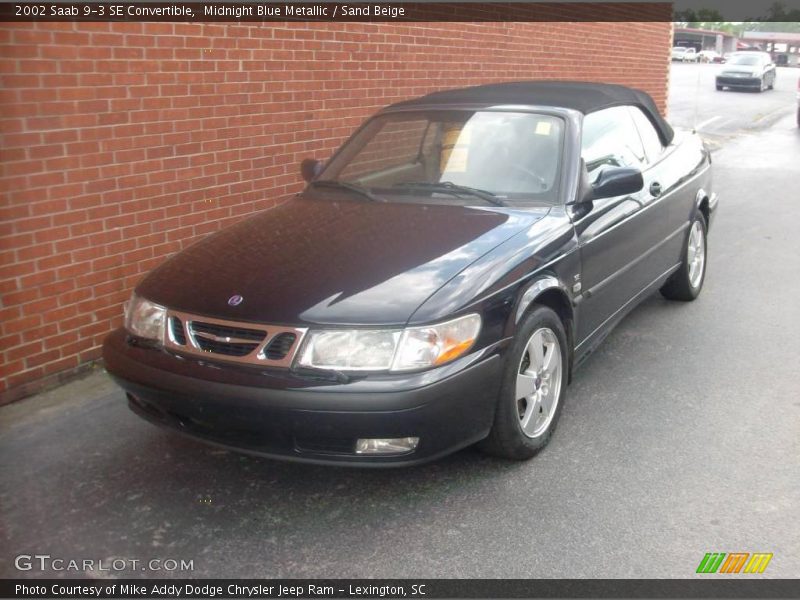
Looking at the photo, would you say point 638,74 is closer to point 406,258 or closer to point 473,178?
point 473,178

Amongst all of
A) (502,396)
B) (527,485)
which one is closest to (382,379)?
(502,396)

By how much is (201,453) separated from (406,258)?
→ 4.42ft

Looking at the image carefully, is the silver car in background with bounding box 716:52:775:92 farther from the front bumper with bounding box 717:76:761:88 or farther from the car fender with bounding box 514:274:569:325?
the car fender with bounding box 514:274:569:325

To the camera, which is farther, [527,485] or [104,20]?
[104,20]

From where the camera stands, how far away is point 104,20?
4.81 m

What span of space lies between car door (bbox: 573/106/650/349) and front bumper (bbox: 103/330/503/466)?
3.56 ft

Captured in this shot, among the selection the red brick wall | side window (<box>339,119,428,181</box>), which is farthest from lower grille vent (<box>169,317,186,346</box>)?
side window (<box>339,119,428,181</box>)

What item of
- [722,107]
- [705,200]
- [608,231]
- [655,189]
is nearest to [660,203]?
[655,189]

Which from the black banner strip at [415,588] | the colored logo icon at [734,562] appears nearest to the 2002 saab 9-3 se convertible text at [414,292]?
the black banner strip at [415,588]

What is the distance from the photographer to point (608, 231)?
4.48 metres

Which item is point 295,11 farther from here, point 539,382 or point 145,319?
point 539,382

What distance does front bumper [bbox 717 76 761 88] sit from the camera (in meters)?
32.1

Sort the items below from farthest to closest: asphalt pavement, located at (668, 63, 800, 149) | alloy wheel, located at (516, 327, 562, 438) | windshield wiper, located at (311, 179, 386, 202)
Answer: asphalt pavement, located at (668, 63, 800, 149)
windshield wiper, located at (311, 179, 386, 202)
alloy wheel, located at (516, 327, 562, 438)

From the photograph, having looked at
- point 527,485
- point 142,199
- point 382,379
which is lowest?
point 527,485
